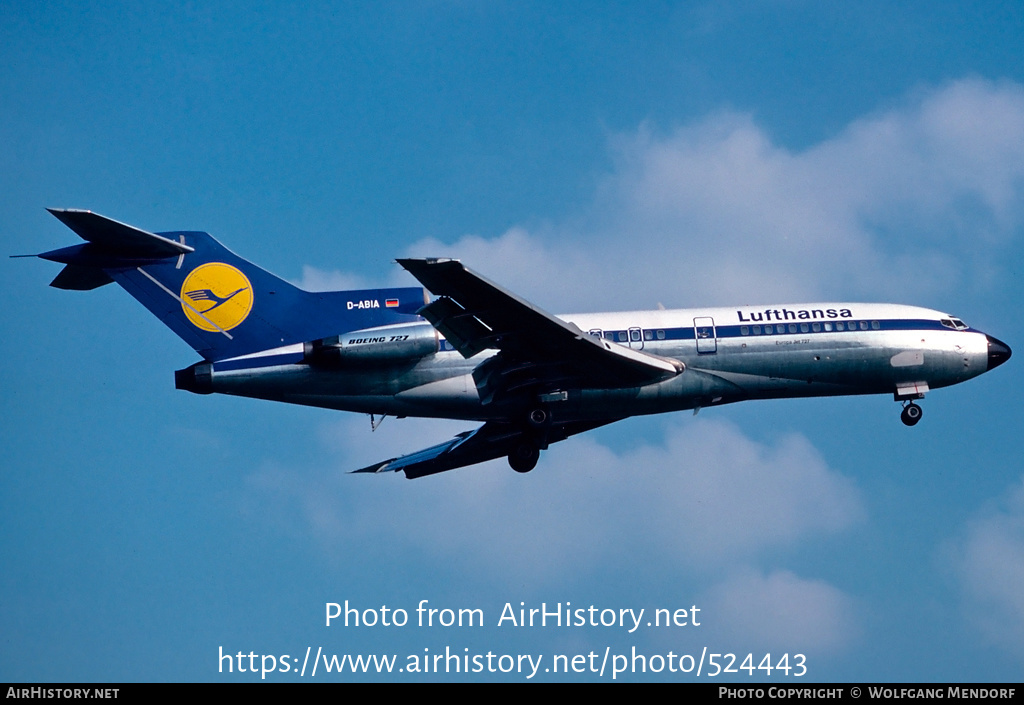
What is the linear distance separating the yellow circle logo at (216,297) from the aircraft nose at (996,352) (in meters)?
20.0

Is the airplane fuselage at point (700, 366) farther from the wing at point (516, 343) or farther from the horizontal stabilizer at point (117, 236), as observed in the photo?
the horizontal stabilizer at point (117, 236)

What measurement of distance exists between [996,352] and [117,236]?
923 inches

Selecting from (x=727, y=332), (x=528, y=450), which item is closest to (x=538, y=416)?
(x=528, y=450)

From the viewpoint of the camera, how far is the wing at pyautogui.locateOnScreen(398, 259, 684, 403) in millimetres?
27344

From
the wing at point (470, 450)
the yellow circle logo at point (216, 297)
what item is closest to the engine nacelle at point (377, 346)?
the yellow circle logo at point (216, 297)

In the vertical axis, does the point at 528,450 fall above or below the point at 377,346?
below

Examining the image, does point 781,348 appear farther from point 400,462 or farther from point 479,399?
→ point 400,462

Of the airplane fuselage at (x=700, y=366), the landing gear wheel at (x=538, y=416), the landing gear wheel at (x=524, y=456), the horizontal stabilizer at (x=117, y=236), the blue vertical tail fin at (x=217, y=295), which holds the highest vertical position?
the horizontal stabilizer at (x=117, y=236)

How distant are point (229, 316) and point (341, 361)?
3.58 m

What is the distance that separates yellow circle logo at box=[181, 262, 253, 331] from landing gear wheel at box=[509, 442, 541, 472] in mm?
7844

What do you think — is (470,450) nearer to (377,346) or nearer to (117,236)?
(377,346)

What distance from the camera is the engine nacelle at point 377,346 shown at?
1174 inches

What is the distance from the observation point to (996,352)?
3381 cm
